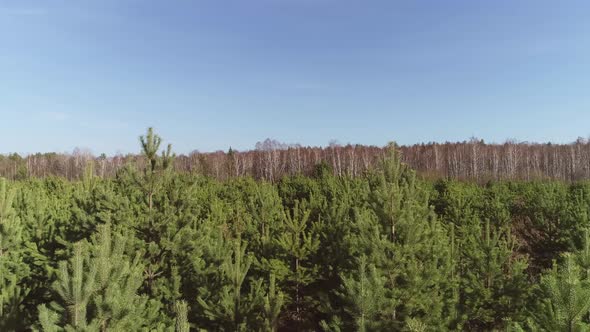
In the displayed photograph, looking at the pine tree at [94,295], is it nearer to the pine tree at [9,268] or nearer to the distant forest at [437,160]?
the pine tree at [9,268]

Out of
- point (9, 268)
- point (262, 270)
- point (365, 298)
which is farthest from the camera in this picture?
point (262, 270)

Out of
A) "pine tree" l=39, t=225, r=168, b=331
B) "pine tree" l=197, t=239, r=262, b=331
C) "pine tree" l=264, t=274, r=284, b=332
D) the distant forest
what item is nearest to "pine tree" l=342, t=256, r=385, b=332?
"pine tree" l=264, t=274, r=284, b=332

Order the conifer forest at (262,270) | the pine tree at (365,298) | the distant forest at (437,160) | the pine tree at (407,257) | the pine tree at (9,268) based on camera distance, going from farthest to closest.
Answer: the distant forest at (437,160) < the pine tree at (407,257) < the pine tree at (9,268) < the pine tree at (365,298) < the conifer forest at (262,270)

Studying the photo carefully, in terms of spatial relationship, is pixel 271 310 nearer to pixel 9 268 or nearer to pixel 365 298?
pixel 365 298

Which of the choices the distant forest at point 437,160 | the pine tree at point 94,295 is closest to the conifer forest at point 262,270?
the pine tree at point 94,295

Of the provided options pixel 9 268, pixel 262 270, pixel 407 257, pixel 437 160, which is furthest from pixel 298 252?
pixel 437 160

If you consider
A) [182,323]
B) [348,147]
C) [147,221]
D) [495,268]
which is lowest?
[495,268]

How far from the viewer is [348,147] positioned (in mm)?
51125

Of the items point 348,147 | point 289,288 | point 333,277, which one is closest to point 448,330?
point 333,277

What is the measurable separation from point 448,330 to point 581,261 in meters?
2.58

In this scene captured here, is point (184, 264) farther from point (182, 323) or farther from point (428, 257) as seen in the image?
point (428, 257)

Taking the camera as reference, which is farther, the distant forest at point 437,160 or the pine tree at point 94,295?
the distant forest at point 437,160

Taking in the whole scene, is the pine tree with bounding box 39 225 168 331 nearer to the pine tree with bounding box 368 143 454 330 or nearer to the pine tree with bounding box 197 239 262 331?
the pine tree with bounding box 197 239 262 331

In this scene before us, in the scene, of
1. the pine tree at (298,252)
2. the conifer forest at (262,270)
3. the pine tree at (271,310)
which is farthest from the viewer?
the pine tree at (298,252)
